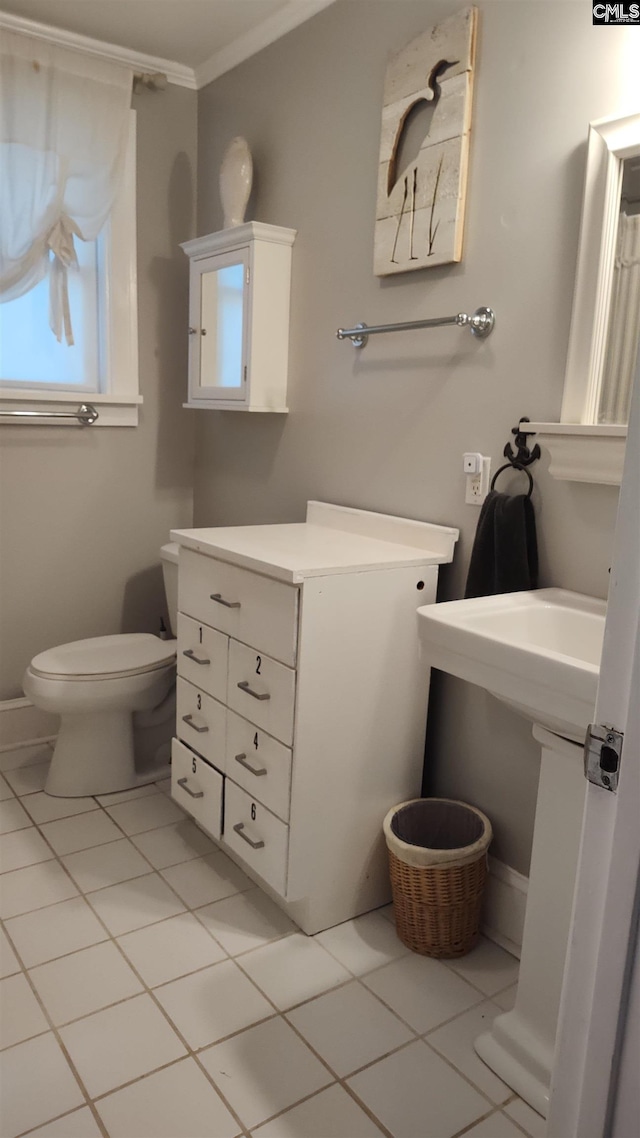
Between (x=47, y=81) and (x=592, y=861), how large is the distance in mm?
2612

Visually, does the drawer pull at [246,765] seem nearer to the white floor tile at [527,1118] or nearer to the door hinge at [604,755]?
the white floor tile at [527,1118]

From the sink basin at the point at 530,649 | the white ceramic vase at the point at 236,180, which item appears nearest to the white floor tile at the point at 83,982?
the sink basin at the point at 530,649

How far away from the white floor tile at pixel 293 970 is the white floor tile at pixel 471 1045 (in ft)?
0.79

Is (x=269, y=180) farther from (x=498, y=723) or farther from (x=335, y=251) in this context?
(x=498, y=723)

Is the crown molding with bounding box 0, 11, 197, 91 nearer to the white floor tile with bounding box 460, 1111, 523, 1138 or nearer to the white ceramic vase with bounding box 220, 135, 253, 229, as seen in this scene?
the white ceramic vase with bounding box 220, 135, 253, 229

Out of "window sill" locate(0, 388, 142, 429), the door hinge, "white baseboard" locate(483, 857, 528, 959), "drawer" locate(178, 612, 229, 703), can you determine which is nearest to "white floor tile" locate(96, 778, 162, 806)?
"drawer" locate(178, 612, 229, 703)

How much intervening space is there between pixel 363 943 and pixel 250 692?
0.63 meters

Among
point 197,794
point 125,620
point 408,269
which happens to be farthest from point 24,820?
point 408,269

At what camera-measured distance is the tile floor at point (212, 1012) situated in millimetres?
1338

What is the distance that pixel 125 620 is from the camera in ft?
9.55

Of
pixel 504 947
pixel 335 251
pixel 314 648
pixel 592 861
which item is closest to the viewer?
pixel 592 861

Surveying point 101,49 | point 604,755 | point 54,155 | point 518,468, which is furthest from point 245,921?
point 101,49

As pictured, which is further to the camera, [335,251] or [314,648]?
[335,251]

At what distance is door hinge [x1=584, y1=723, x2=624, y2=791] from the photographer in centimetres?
71
